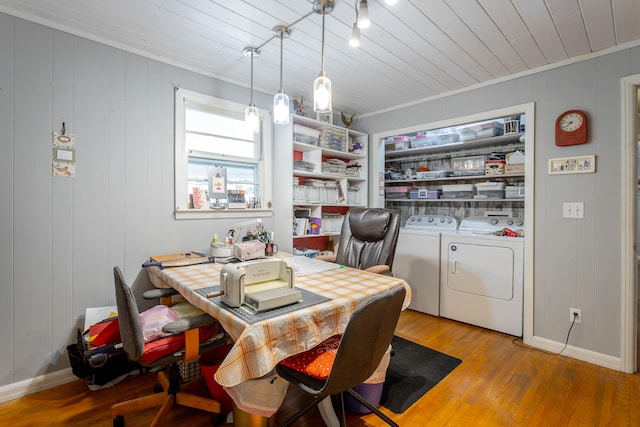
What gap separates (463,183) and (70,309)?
12.3 feet

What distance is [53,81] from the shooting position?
76.9 inches

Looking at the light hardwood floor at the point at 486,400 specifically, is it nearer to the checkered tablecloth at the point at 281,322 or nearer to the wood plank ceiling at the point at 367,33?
the checkered tablecloth at the point at 281,322

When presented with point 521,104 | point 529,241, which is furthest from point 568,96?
point 529,241

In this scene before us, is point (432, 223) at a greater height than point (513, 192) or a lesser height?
lesser

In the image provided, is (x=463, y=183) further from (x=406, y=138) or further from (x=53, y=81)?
(x=53, y=81)

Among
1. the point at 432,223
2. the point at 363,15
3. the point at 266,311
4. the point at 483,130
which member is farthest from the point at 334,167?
the point at 266,311

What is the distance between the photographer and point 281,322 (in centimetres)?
118

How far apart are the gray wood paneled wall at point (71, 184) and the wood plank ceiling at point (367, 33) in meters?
0.20

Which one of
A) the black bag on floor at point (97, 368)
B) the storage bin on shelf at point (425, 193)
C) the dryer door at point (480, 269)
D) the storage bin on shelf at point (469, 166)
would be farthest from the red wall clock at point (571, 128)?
the black bag on floor at point (97, 368)

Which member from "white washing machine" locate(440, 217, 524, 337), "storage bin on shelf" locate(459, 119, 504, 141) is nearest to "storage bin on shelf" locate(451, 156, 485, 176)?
"storage bin on shelf" locate(459, 119, 504, 141)

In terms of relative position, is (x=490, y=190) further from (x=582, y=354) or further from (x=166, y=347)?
(x=166, y=347)

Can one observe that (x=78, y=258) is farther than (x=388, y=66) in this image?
No

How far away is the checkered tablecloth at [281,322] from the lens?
1094 mm

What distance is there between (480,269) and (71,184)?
329 cm
